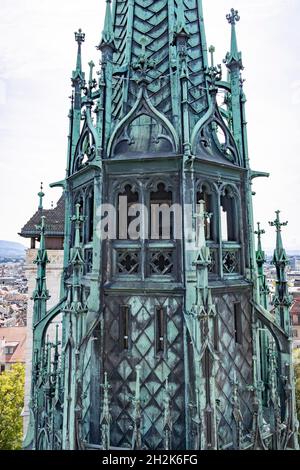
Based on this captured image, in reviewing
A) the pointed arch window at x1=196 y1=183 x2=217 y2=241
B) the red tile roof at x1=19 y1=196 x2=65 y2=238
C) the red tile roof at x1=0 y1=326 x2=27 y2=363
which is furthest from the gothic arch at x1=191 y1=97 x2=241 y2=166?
the red tile roof at x1=0 y1=326 x2=27 y2=363

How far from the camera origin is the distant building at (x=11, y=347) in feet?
114

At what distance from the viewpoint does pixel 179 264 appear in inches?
287

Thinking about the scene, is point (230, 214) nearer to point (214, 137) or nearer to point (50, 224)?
point (214, 137)

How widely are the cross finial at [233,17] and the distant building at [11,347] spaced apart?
3145 cm

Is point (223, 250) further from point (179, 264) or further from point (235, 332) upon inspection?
point (235, 332)

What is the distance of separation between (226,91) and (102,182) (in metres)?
4.96

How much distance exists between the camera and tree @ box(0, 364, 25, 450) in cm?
2122

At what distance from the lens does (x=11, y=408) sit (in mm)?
22781

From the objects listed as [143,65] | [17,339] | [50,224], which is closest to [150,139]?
[143,65]

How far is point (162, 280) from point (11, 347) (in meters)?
35.9

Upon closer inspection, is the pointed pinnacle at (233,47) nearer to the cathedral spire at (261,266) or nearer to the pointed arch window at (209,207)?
the pointed arch window at (209,207)

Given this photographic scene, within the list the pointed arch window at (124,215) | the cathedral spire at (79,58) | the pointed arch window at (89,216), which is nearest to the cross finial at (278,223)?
the pointed arch window at (124,215)

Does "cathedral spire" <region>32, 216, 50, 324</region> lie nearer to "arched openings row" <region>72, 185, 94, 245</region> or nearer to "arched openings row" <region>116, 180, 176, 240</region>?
"arched openings row" <region>72, 185, 94, 245</region>

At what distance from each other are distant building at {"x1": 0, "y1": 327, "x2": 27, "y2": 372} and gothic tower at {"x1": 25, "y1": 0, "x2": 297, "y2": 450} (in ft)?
92.6
